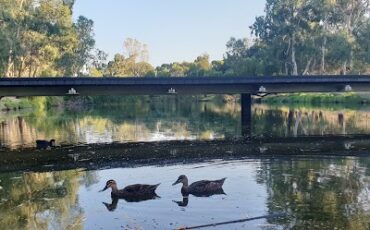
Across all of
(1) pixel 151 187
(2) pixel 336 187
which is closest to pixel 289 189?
(2) pixel 336 187

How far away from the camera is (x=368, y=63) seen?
112250 mm

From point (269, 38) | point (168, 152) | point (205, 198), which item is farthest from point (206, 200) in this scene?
point (269, 38)

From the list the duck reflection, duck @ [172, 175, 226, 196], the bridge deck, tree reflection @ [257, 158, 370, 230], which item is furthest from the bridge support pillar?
the duck reflection

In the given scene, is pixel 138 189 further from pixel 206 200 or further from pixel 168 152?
pixel 168 152

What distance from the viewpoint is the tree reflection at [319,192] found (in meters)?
14.7

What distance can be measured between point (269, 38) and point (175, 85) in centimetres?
7392

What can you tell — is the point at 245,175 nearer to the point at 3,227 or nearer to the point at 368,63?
the point at 3,227

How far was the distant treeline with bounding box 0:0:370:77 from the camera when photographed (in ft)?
308

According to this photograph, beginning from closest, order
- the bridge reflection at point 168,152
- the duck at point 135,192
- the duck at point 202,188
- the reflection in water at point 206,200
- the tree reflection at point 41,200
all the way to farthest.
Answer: the reflection in water at point 206,200
the tree reflection at point 41,200
the duck at point 135,192
the duck at point 202,188
the bridge reflection at point 168,152

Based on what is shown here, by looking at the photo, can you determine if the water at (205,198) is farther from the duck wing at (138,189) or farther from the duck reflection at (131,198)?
the duck wing at (138,189)

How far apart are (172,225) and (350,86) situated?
4403 cm

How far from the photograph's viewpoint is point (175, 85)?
50.6 meters

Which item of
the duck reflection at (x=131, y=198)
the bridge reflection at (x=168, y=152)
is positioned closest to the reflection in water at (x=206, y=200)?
the duck reflection at (x=131, y=198)

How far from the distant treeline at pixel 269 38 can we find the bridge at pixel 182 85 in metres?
43.0
